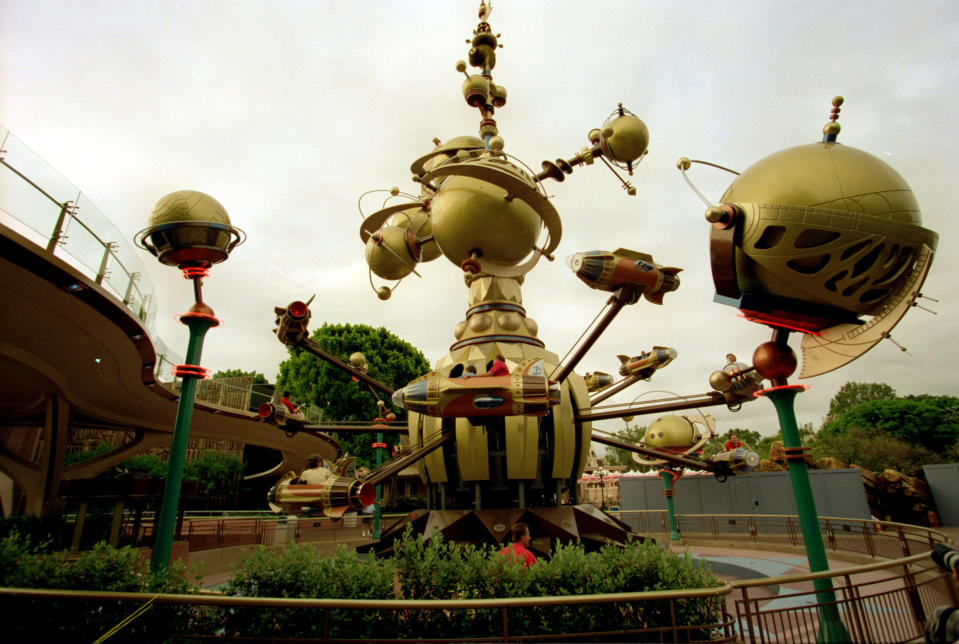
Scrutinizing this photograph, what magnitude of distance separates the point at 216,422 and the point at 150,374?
7568mm

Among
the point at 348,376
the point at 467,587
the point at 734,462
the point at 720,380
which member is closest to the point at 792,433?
the point at 720,380

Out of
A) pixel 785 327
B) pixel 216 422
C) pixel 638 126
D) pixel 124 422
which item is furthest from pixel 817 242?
pixel 124 422

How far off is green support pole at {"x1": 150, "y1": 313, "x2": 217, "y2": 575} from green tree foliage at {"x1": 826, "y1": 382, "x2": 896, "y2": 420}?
219 feet

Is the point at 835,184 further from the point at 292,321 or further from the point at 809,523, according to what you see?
the point at 292,321

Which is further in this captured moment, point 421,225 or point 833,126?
point 421,225

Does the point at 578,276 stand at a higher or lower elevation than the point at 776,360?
higher

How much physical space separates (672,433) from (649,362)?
A: 5.73 m

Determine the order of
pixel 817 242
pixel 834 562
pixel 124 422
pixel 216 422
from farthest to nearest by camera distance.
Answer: pixel 216 422 → pixel 124 422 → pixel 834 562 → pixel 817 242

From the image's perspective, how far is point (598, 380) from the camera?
38.5ft

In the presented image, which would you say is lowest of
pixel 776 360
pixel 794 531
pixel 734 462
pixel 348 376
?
pixel 794 531

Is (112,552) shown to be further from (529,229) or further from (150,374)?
(150,374)

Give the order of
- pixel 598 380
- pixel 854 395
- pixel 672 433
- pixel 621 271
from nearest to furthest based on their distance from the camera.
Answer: pixel 621 271
pixel 598 380
pixel 672 433
pixel 854 395

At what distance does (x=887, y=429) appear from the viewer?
144 feet

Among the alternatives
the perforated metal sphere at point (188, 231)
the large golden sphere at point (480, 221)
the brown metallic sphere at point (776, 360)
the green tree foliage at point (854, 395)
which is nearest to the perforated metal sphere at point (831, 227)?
the brown metallic sphere at point (776, 360)
